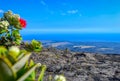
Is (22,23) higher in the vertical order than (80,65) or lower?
higher

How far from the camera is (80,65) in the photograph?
241 inches

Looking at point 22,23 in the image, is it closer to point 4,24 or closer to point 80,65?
point 4,24

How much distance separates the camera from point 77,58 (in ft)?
22.5

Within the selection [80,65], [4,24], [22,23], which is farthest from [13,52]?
[22,23]

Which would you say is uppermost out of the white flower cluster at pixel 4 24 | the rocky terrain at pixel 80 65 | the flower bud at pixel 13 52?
the white flower cluster at pixel 4 24

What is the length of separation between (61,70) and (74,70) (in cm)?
21

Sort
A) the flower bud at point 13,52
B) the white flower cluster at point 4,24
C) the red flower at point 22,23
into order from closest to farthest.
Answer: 1. the flower bud at point 13,52
2. the white flower cluster at point 4,24
3. the red flower at point 22,23

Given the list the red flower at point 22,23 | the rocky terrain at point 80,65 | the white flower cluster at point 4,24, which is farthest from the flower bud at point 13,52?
the red flower at point 22,23

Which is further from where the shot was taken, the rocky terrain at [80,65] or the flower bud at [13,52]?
the rocky terrain at [80,65]

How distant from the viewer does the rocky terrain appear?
17.9 ft

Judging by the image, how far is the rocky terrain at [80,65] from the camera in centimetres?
545

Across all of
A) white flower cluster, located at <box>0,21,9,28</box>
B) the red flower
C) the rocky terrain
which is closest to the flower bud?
the rocky terrain

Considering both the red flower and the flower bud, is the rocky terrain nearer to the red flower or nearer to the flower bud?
the red flower

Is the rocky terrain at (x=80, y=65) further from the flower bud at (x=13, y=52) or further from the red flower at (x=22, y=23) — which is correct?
the flower bud at (x=13, y=52)
